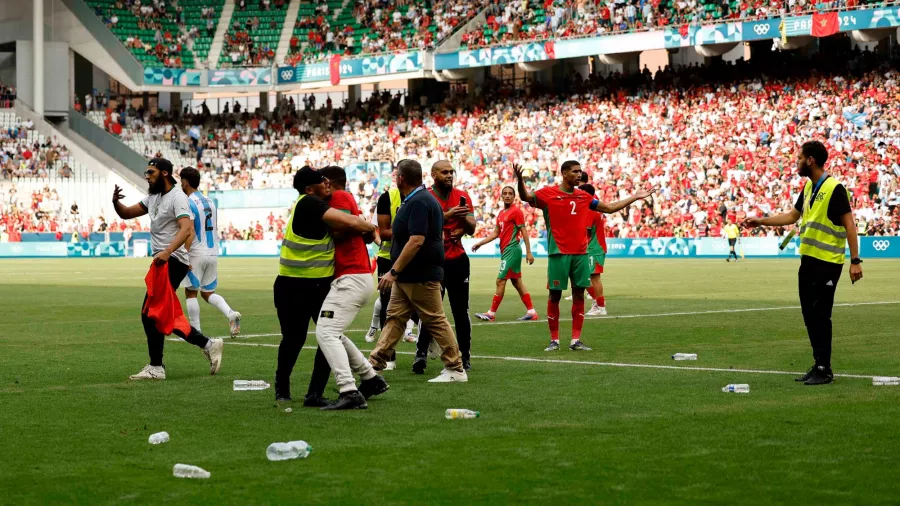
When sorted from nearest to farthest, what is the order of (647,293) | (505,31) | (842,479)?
(842,479) → (647,293) → (505,31)

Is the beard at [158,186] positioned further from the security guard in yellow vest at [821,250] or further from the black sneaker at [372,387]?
the security guard in yellow vest at [821,250]

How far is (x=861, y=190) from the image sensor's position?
44.7 m

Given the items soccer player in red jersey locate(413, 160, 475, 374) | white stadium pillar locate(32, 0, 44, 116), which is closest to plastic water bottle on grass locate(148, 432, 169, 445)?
soccer player in red jersey locate(413, 160, 475, 374)

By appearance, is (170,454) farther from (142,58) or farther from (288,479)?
(142,58)

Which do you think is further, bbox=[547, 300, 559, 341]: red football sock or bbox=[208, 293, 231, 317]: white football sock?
bbox=[208, 293, 231, 317]: white football sock

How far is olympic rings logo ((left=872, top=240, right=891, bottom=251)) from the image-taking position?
44.2 meters

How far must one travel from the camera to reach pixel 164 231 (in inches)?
500

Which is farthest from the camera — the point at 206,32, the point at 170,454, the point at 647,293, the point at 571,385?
the point at 206,32

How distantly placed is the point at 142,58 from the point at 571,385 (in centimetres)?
6190

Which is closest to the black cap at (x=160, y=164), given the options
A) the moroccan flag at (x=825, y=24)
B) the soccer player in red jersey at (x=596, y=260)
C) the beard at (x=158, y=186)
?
the beard at (x=158, y=186)

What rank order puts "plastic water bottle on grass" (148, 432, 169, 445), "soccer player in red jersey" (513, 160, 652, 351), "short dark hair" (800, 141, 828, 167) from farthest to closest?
"soccer player in red jersey" (513, 160, 652, 351), "short dark hair" (800, 141, 828, 167), "plastic water bottle on grass" (148, 432, 169, 445)

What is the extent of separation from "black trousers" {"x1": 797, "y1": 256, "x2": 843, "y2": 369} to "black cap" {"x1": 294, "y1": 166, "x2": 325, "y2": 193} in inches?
179

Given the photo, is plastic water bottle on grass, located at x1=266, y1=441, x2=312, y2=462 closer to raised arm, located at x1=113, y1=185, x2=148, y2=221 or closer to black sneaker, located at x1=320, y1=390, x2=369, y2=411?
black sneaker, located at x1=320, y1=390, x2=369, y2=411

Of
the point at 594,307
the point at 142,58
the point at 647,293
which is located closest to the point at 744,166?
the point at 647,293
